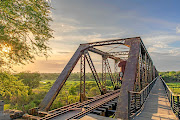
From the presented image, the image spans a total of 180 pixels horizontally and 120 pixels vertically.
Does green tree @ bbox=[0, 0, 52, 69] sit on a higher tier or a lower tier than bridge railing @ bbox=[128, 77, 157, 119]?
higher

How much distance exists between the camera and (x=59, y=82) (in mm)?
10648

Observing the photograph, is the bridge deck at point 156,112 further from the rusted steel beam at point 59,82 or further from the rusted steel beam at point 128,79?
the rusted steel beam at point 59,82

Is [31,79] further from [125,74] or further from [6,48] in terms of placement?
[125,74]

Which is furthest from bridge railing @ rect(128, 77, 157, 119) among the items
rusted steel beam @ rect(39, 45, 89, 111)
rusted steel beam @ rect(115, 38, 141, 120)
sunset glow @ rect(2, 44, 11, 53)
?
sunset glow @ rect(2, 44, 11, 53)

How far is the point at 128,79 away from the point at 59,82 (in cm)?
575

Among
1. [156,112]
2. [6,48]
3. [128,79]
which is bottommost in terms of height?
[156,112]

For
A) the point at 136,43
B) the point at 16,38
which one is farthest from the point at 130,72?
the point at 16,38

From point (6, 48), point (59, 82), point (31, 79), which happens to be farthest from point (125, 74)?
point (31, 79)

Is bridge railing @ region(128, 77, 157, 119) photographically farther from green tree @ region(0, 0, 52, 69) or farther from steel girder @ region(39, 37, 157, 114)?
green tree @ region(0, 0, 52, 69)

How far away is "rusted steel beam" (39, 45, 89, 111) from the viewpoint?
374 inches

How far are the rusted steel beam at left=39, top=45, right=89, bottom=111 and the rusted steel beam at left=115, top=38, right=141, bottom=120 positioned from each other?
195 inches

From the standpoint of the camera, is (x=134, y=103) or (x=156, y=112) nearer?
(x=134, y=103)

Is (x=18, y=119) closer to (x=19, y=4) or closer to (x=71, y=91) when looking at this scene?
(x=19, y=4)

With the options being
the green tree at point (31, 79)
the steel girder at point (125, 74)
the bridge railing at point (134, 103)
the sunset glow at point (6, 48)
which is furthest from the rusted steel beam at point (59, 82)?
the green tree at point (31, 79)
